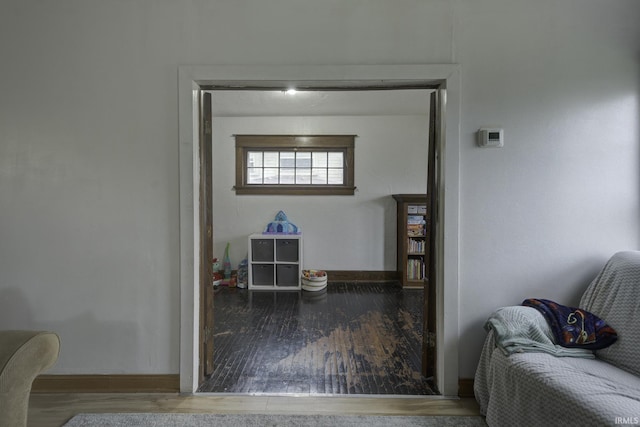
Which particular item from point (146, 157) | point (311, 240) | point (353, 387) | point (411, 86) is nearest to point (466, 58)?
point (411, 86)

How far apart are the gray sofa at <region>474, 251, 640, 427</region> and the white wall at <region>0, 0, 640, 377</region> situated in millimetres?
183

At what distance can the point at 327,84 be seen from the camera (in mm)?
2041

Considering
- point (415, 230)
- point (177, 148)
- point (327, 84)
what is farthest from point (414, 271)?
point (177, 148)

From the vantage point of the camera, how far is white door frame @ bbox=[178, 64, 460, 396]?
1.98 metres

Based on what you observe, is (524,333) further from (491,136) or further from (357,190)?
(357,190)

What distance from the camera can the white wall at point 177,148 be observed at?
198 centimetres

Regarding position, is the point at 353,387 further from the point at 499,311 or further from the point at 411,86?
the point at 411,86

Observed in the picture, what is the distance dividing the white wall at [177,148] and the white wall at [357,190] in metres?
2.79

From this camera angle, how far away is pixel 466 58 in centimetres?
198

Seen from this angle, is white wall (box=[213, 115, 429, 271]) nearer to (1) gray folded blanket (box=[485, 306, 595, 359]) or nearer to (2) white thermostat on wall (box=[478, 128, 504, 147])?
(2) white thermostat on wall (box=[478, 128, 504, 147])

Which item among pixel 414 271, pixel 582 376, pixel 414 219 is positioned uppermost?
pixel 414 219

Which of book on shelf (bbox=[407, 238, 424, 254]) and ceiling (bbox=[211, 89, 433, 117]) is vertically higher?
ceiling (bbox=[211, 89, 433, 117])

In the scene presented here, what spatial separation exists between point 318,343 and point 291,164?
9.29 feet

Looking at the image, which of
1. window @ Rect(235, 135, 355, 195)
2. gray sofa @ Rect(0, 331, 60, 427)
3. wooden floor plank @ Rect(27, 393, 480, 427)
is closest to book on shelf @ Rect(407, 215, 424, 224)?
window @ Rect(235, 135, 355, 195)
